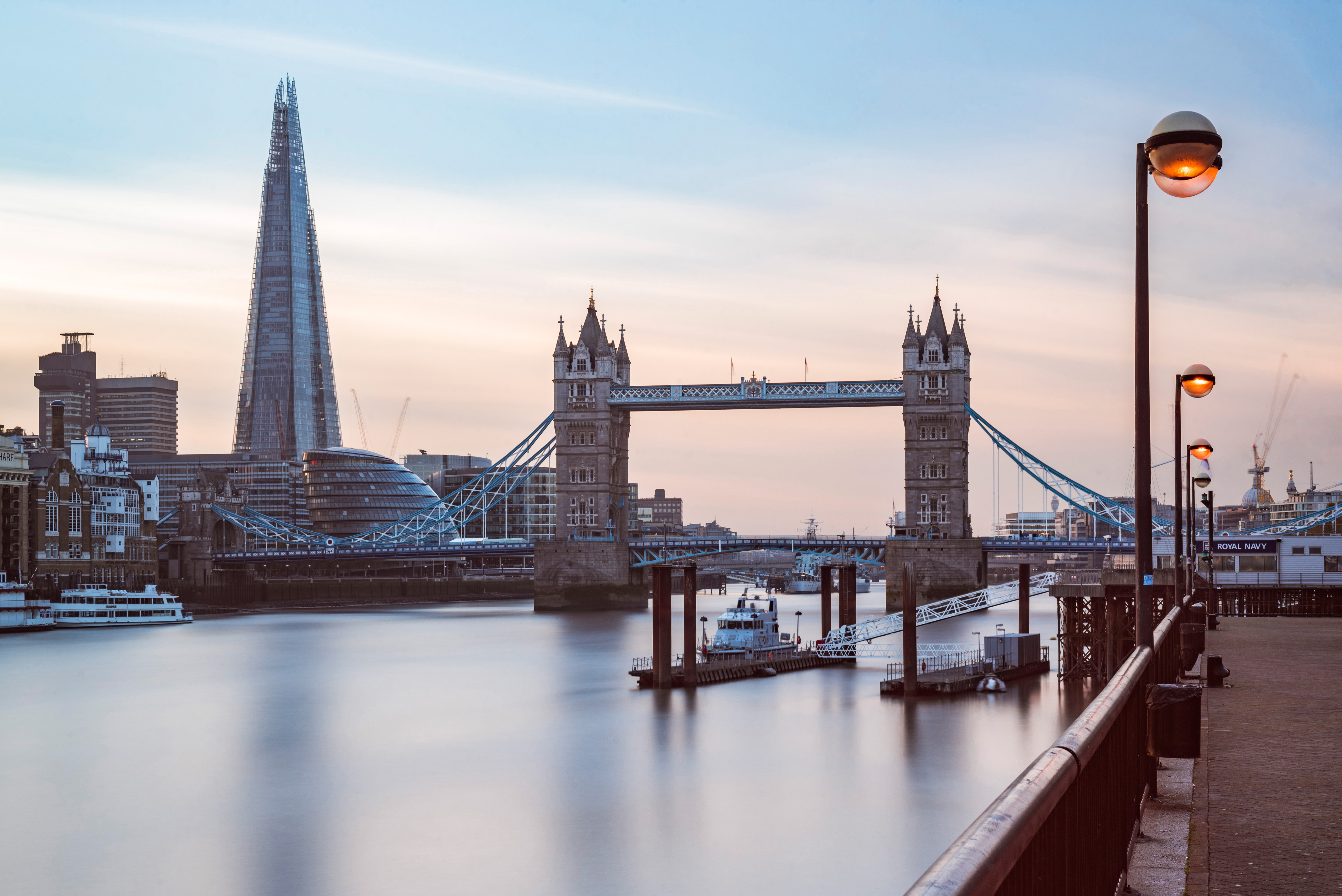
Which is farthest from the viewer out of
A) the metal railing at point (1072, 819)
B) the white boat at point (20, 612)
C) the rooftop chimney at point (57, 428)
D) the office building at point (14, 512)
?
the rooftop chimney at point (57, 428)

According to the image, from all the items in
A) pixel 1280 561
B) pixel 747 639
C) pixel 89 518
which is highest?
pixel 89 518

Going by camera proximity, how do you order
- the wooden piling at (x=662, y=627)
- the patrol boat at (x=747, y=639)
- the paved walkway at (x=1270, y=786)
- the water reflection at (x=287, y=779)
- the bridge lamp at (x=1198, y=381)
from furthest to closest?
the patrol boat at (x=747, y=639)
the wooden piling at (x=662, y=627)
the water reflection at (x=287, y=779)
the bridge lamp at (x=1198, y=381)
the paved walkway at (x=1270, y=786)

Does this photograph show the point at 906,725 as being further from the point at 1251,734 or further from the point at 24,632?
the point at 24,632

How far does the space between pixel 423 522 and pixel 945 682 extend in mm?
114717

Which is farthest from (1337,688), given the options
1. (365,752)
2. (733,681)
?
(733,681)

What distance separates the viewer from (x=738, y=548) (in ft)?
370

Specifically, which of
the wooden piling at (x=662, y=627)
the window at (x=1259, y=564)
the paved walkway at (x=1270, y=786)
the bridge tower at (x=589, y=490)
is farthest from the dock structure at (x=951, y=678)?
the bridge tower at (x=589, y=490)

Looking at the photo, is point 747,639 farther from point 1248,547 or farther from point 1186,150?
point 1186,150

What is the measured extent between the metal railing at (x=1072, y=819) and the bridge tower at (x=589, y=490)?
104 metres

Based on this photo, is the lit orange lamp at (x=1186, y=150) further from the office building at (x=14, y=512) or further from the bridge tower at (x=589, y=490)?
the office building at (x=14, y=512)

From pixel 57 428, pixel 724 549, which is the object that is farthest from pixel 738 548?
pixel 57 428

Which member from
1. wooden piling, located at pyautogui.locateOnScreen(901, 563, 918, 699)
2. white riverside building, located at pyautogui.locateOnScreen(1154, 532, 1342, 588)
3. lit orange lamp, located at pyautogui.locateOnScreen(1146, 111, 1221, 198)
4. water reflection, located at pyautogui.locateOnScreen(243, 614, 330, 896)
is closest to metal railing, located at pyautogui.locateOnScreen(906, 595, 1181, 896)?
lit orange lamp, located at pyautogui.locateOnScreen(1146, 111, 1221, 198)

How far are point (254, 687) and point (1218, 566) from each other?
146ft

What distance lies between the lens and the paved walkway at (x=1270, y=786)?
8.77 metres
